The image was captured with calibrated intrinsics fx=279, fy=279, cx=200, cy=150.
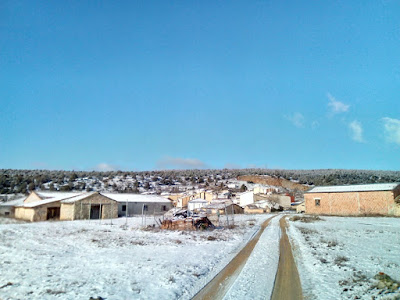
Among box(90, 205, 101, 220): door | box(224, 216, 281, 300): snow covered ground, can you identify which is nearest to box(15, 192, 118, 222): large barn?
box(90, 205, 101, 220): door

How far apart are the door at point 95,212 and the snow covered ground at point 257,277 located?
3603cm

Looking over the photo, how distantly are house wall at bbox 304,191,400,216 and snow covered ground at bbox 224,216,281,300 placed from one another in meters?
34.6

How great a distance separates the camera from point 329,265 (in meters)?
13.2

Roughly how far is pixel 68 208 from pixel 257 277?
4011 centimetres

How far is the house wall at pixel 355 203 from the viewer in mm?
42156

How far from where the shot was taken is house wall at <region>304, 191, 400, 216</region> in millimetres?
42156

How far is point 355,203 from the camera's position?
4506cm

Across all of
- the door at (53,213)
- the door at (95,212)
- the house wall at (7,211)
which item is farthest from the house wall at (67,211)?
the house wall at (7,211)

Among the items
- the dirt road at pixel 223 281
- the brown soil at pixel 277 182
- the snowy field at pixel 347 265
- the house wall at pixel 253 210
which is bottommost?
the house wall at pixel 253 210

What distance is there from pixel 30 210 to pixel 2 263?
110 feet

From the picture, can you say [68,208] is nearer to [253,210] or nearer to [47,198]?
[47,198]

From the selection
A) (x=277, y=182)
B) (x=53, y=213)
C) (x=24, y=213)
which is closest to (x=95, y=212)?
(x=53, y=213)

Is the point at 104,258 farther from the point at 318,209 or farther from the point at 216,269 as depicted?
the point at 318,209

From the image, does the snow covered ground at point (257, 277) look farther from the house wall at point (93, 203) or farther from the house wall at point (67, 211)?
the house wall at point (67, 211)
